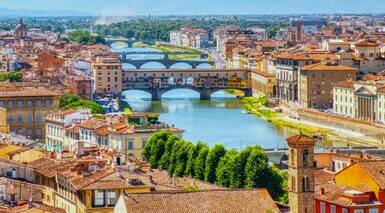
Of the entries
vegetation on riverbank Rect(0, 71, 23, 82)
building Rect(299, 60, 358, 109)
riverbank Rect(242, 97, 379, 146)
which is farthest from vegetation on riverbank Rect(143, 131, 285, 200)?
building Rect(299, 60, 358, 109)

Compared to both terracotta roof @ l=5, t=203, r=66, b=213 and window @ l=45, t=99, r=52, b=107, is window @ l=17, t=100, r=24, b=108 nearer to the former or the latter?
window @ l=45, t=99, r=52, b=107

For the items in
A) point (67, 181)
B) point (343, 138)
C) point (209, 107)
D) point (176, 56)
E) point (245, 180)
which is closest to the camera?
point (67, 181)

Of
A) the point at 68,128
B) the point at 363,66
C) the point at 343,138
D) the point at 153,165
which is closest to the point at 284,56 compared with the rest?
the point at 363,66

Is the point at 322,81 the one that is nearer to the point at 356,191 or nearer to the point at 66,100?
the point at 66,100

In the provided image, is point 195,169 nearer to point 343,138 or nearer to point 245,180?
point 245,180

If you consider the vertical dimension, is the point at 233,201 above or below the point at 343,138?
above

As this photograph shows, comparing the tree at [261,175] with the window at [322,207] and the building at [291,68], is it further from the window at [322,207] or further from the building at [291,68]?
the building at [291,68]

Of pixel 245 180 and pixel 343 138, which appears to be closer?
pixel 245 180
